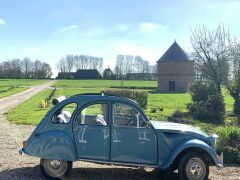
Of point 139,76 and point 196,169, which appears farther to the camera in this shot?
point 139,76

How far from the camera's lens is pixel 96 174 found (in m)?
7.98

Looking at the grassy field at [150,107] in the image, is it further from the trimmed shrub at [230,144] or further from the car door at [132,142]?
the car door at [132,142]

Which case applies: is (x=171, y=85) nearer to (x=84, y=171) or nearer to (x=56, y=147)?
(x=84, y=171)

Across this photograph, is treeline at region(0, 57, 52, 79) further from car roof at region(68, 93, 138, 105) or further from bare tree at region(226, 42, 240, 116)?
car roof at region(68, 93, 138, 105)

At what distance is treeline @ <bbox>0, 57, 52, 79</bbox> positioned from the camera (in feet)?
386

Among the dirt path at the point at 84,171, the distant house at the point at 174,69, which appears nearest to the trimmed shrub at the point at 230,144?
the dirt path at the point at 84,171

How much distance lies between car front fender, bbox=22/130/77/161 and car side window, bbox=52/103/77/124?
0.88 ft

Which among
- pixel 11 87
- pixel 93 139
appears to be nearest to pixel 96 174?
pixel 93 139

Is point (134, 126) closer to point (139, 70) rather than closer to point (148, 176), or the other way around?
point (148, 176)

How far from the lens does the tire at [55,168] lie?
24.2ft

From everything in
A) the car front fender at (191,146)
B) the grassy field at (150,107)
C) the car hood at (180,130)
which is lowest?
the grassy field at (150,107)

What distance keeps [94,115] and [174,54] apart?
66.3 metres

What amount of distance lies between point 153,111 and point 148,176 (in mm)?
17541

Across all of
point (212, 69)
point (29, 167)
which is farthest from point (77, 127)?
point (212, 69)
